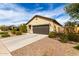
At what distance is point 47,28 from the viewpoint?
7.19 m

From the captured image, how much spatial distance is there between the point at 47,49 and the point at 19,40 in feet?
3.72

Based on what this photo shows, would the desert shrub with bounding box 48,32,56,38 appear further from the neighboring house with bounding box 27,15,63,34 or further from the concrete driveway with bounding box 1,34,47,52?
the concrete driveway with bounding box 1,34,47,52

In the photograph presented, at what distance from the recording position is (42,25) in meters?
7.31

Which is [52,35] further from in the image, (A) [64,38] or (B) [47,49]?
(B) [47,49]

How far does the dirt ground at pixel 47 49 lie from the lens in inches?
266

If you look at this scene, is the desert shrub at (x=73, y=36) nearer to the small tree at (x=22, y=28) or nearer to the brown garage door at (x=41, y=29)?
the brown garage door at (x=41, y=29)

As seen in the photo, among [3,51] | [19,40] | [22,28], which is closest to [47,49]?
[19,40]

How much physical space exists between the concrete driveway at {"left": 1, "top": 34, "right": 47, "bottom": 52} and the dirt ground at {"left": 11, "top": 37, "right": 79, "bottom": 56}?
0.18 m

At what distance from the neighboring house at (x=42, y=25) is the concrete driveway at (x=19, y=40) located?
233 millimetres

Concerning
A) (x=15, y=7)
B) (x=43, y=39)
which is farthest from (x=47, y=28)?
(x=15, y=7)

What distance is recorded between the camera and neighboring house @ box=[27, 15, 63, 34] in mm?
7033

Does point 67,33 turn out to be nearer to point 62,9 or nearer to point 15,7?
point 62,9

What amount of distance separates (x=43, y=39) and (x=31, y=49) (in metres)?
0.60

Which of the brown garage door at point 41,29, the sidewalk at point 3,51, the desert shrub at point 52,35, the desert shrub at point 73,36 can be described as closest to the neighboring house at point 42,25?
the brown garage door at point 41,29
